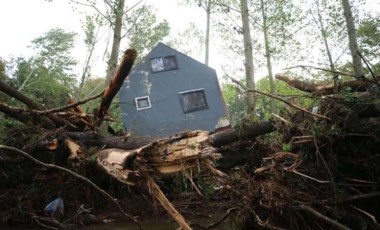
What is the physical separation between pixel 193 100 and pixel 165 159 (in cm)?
1360

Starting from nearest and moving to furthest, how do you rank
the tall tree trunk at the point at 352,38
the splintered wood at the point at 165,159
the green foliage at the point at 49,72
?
the splintered wood at the point at 165,159
the tall tree trunk at the point at 352,38
the green foliage at the point at 49,72

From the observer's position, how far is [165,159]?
343 centimetres

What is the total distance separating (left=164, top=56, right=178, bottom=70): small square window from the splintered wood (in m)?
14.2

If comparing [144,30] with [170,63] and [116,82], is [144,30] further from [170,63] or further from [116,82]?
[116,82]

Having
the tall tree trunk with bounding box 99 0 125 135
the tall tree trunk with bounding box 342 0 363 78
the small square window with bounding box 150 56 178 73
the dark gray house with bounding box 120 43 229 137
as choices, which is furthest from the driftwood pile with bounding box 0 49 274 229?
the small square window with bounding box 150 56 178 73

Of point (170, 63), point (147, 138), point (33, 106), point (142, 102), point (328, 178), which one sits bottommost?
point (328, 178)

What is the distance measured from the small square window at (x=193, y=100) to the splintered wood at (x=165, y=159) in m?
13.3

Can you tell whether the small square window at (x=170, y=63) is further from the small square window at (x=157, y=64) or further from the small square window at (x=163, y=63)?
the small square window at (x=157, y=64)

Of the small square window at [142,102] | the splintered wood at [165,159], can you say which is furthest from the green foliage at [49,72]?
the splintered wood at [165,159]

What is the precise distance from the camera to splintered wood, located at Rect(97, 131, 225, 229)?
131 inches

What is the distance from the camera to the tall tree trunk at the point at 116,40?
35.9ft

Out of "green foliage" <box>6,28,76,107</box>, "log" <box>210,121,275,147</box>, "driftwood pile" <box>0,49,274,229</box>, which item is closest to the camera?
"driftwood pile" <box>0,49,274,229</box>

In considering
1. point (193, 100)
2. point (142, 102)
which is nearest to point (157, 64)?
point (142, 102)

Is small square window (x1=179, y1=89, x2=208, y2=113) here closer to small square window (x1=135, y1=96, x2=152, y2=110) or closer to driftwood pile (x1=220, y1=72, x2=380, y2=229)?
small square window (x1=135, y1=96, x2=152, y2=110)
